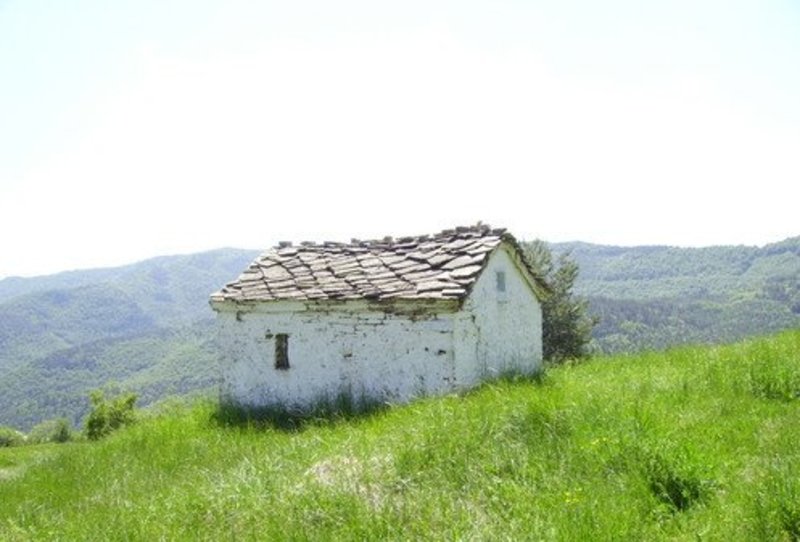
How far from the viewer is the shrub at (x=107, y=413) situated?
3294 centimetres

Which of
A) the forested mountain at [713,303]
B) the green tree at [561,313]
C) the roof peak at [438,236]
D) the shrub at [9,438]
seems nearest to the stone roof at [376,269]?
the roof peak at [438,236]

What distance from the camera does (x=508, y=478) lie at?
19.4ft

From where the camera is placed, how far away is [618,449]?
236 inches

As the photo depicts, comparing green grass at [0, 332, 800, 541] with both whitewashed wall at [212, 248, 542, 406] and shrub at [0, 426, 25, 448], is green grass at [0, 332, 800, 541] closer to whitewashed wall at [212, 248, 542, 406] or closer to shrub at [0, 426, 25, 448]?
whitewashed wall at [212, 248, 542, 406]

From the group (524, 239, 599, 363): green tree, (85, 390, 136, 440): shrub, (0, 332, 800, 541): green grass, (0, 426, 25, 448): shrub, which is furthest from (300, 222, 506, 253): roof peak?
(0, 426, 25, 448): shrub

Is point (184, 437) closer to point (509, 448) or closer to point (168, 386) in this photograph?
point (509, 448)

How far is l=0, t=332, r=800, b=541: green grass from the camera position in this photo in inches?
190

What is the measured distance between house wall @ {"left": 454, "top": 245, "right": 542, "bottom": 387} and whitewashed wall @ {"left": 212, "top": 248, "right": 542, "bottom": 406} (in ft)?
0.07

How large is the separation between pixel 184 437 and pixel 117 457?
1.47 meters

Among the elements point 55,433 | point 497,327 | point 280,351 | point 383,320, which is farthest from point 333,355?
point 55,433

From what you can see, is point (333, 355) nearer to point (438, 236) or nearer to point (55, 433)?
point (438, 236)

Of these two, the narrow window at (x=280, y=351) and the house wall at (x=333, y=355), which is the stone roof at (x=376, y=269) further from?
the narrow window at (x=280, y=351)

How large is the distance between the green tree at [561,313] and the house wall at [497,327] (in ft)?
49.0

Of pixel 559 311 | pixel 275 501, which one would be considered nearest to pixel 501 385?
pixel 275 501
